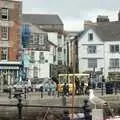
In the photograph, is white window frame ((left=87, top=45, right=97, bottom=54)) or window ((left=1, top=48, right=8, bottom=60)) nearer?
window ((left=1, top=48, right=8, bottom=60))

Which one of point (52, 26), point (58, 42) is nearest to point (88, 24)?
point (58, 42)

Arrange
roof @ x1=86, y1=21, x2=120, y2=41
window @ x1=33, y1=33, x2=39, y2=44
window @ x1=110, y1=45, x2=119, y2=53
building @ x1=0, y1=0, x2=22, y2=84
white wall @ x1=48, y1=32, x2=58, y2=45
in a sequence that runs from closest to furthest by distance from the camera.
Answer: building @ x1=0, y1=0, x2=22, y2=84 → window @ x1=110, y1=45, x2=119, y2=53 → roof @ x1=86, y1=21, x2=120, y2=41 → window @ x1=33, y1=33, x2=39, y2=44 → white wall @ x1=48, y1=32, x2=58, y2=45

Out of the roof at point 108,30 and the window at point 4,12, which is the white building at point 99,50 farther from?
the window at point 4,12

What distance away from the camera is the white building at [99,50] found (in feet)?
308

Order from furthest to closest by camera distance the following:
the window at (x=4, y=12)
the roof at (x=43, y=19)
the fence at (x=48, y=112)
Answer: the roof at (x=43, y=19), the window at (x=4, y=12), the fence at (x=48, y=112)

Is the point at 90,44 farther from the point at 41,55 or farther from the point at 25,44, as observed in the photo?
the point at 25,44

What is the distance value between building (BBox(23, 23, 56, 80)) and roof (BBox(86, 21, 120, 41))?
874 cm

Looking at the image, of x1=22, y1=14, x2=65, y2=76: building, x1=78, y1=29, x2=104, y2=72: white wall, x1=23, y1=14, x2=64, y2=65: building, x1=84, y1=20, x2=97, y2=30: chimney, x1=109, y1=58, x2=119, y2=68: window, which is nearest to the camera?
x1=109, y1=58, x2=119, y2=68: window

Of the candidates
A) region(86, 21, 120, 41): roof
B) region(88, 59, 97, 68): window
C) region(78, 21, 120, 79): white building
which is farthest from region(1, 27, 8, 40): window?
region(86, 21, 120, 41): roof

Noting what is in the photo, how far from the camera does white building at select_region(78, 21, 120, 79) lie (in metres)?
93.8

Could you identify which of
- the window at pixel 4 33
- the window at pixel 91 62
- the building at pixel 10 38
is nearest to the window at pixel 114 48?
the window at pixel 91 62

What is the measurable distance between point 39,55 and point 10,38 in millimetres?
25549

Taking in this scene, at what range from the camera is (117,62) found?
3688 inches

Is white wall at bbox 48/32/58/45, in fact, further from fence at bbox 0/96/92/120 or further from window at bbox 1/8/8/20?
fence at bbox 0/96/92/120
